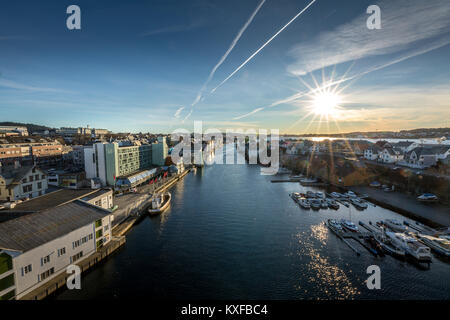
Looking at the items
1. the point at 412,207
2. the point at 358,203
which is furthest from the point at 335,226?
the point at 412,207

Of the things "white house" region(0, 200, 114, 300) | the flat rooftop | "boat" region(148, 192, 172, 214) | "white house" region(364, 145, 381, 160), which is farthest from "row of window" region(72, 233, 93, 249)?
"white house" region(364, 145, 381, 160)

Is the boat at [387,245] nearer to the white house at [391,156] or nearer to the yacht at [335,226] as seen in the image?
the yacht at [335,226]

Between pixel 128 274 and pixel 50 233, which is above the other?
pixel 50 233

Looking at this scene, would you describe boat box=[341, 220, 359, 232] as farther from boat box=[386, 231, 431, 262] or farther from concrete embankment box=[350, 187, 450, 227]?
concrete embankment box=[350, 187, 450, 227]

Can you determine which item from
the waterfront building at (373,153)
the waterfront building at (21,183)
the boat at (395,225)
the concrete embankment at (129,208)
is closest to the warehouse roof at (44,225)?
the concrete embankment at (129,208)

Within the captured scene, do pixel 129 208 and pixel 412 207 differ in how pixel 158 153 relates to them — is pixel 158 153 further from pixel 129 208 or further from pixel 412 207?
pixel 412 207
